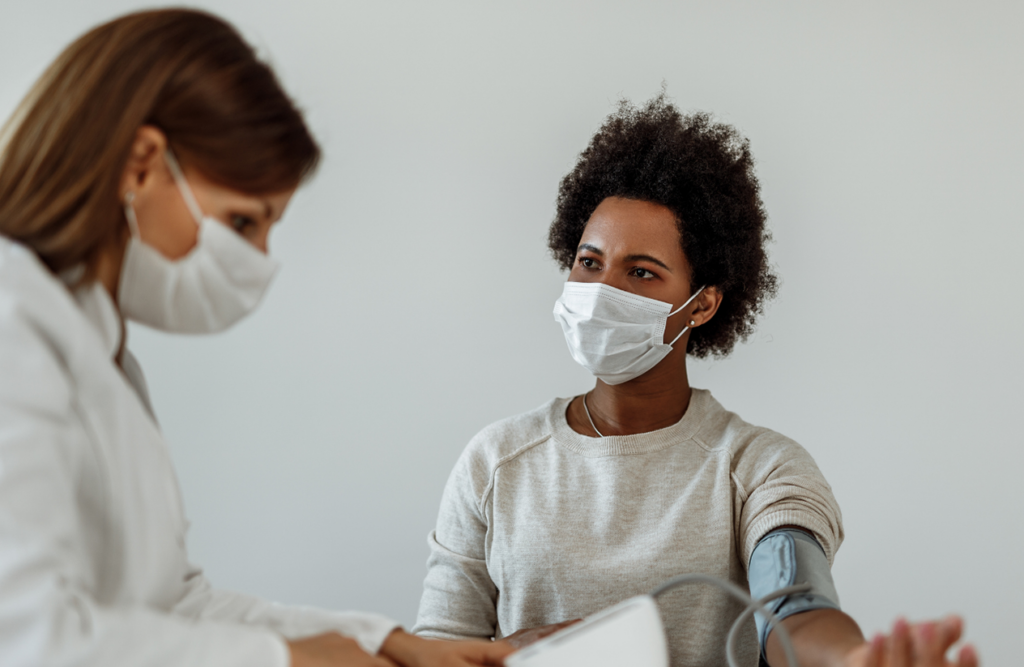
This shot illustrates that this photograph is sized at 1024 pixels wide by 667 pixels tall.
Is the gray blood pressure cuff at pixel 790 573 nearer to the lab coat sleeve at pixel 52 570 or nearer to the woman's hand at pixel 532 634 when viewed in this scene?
the woman's hand at pixel 532 634

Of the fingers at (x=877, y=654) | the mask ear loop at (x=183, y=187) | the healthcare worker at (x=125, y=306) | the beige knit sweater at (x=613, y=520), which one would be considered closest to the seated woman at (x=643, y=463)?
the beige knit sweater at (x=613, y=520)

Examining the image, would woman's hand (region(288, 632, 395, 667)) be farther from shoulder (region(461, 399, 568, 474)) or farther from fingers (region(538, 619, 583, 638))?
shoulder (region(461, 399, 568, 474))

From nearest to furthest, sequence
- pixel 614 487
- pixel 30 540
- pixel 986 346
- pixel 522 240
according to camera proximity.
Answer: pixel 30 540 < pixel 614 487 < pixel 986 346 < pixel 522 240

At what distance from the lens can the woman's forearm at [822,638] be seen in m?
1.01

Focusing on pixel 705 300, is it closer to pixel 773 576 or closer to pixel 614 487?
pixel 614 487

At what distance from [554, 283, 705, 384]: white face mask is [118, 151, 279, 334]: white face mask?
694mm

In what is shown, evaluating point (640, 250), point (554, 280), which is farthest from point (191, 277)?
point (554, 280)

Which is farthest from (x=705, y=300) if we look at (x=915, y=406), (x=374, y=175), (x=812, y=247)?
(x=374, y=175)

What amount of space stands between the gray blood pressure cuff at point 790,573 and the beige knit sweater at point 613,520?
37mm

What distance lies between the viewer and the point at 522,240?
2.12m

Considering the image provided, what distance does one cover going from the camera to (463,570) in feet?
4.86

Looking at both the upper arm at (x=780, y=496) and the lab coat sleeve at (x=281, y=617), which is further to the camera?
the upper arm at (x=780, y=496)

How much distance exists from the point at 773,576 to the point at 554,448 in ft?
1.57

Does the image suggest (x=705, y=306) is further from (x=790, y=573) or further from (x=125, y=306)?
(x=125, y=306)
